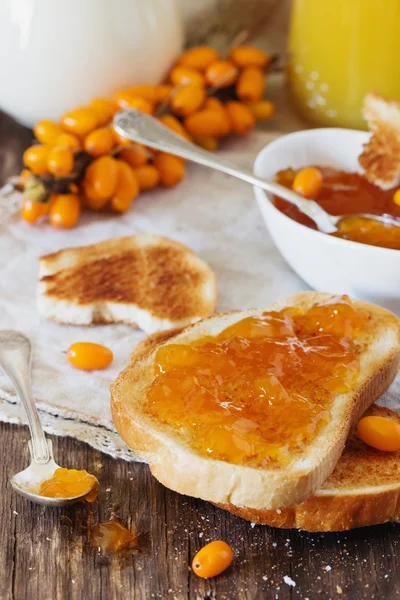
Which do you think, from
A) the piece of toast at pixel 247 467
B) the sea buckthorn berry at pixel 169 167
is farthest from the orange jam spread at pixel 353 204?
the sea buckthorn berry at pixel 169 167

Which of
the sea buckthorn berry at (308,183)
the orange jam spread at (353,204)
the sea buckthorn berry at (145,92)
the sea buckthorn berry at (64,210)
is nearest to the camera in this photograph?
the orange jam spread at (353,204)

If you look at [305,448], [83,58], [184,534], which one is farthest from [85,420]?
[83,58]

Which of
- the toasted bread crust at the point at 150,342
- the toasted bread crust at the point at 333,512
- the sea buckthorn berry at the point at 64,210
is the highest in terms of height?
the sea buckthorn berry at the point at 64,210

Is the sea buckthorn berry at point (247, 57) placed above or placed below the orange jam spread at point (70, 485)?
above

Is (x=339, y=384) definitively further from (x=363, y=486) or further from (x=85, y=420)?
(x=85, y=420)

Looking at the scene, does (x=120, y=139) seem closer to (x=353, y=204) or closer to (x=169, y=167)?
(x=169, y=167)

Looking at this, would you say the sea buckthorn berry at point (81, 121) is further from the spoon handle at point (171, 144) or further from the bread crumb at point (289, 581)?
the bread crumb at point (289, 581)

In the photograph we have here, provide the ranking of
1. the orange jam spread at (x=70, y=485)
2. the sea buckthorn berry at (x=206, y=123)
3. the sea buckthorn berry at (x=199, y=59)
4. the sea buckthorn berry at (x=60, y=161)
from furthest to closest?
the sea buckthorn berry at (x=199, y=59)
the sea buckthorn berry at (x=206, y=123)
the sea buckthorn berry at (x=60, y=161)
the orange jam spread at (x=70, y=485)

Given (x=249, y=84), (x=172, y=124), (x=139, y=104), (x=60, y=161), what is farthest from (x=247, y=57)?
(x=60, y=161)

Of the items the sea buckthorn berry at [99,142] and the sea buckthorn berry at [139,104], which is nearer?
the sea buckthorn berry at [99,142]
